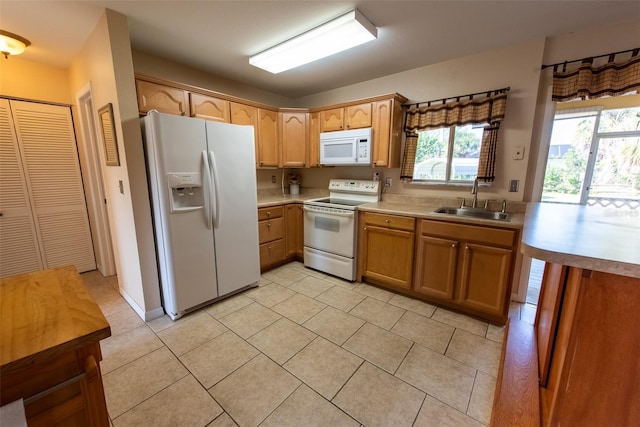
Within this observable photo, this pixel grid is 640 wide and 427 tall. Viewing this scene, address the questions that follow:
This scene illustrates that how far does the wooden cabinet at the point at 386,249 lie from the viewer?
8.24ft

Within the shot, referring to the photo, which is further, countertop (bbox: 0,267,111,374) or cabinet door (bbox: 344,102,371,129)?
cabinet door (bbox: 344,102,371,129)

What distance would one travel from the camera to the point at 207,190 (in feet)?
7.29

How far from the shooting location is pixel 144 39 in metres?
2.26

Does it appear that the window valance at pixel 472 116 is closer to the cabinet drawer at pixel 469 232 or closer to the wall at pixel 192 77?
the cabinet drawer at pixel 469 232

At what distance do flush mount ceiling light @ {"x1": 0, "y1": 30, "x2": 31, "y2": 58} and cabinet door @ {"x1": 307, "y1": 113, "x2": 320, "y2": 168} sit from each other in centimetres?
273

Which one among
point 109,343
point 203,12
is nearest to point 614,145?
point 203,12

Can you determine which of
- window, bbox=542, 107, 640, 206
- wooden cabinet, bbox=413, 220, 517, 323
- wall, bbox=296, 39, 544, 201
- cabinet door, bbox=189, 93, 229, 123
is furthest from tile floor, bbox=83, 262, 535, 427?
window, bbox=542, 107, 640, 206

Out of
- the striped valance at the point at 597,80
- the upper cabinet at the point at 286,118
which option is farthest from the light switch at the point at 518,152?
the upper cabinet at the point at 286,118

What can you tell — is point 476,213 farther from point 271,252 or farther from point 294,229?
point 271,252

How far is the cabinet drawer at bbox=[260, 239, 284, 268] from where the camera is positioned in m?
3.12

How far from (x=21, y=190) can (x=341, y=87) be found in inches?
152

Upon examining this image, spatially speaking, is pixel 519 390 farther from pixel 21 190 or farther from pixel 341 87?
pixel 21 190

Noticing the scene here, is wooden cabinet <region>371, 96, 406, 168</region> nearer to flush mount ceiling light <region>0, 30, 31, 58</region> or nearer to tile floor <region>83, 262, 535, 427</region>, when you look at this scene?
tile floor <region>83, 262, 535, 427</region>

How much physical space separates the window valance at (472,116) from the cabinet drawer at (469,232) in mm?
711
